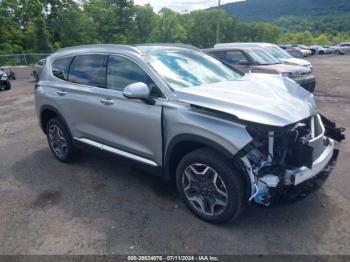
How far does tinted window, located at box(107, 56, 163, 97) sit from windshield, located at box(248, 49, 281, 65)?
6239 mm

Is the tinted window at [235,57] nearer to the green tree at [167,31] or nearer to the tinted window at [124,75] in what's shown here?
the tinted window at [124,75]

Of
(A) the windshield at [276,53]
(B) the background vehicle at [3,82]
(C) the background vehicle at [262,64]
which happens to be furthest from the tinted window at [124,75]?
(B) the background vehicle at [3,82]

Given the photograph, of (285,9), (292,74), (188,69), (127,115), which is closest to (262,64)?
(292,74)

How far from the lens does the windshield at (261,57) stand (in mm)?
9438

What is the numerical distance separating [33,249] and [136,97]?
5.94 feet

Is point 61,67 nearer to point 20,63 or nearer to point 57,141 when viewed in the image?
point 57,141

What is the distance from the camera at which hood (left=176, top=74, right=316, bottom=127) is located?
9.55ft

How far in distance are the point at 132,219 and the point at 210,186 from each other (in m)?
0.97

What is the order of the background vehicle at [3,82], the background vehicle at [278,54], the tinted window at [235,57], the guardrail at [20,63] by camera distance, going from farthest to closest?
1. the guardrail at [20,63]
2. the background vehicle at [3,82]
3. the background vehicle at [278,54]
4. the tinted window at [235,57]

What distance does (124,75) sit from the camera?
3914 mm

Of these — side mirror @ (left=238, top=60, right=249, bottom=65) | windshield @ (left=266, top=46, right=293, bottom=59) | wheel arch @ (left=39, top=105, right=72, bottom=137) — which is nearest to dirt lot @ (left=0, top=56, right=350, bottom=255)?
wheel arch @ (left=39, top=105, right=72, bottom=137)

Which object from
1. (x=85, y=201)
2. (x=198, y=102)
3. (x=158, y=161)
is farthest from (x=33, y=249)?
(x=198, y=102)

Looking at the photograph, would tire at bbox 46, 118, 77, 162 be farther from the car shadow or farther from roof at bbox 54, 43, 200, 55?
roof at bbox 54, 43, 200, 55

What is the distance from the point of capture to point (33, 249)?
313cm
